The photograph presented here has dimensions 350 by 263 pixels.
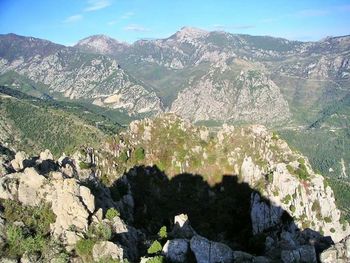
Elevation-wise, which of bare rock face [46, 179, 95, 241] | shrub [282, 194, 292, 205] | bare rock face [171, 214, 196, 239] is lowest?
shrub [282, 194, 292, 205]

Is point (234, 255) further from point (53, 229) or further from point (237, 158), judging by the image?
point (237, 158)

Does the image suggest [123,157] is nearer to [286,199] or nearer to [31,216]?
[286,199]

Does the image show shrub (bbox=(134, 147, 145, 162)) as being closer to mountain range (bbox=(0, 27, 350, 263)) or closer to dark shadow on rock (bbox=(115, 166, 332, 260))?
mountain range (bbox=(0, 27, 350, 263))

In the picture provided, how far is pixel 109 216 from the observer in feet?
214

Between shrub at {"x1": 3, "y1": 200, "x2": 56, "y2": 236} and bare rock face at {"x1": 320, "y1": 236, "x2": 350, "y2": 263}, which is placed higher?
shrub at {"x1": 3, "y1": 200, "x2": 56, "y2": 236}

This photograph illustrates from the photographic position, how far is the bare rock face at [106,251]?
185ft

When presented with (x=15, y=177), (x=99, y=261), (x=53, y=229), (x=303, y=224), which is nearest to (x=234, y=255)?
(x=99, y=261)

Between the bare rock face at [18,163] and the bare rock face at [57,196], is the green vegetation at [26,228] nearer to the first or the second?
the bare rock face at [57,196]

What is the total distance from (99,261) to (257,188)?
7409cm

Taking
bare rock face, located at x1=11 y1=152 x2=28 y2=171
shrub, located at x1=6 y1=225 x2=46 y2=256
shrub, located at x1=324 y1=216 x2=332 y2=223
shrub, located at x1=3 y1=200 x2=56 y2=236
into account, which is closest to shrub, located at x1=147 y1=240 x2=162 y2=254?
shrub, located at x1=3 y1=200 x2=56 y2=236

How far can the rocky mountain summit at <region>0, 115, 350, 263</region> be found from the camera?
59.8 m

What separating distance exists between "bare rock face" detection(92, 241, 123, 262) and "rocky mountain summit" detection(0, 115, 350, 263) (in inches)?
5.4

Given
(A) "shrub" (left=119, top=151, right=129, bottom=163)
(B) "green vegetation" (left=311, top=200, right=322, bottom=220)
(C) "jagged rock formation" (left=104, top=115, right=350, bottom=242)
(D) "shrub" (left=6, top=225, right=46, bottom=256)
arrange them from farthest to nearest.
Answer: (A) "shrub" (left=119, top=151, right=129, bottom=163), (B) "green vegetation" (left=311, top=200, right=322, bottom=220), (C) "jagged rock formation" (left=104, top=115, right=350, bottom=242), (D) "shrub" (left=6, top=225, right=46, bottom=256)

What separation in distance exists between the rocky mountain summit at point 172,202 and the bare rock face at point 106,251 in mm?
137
